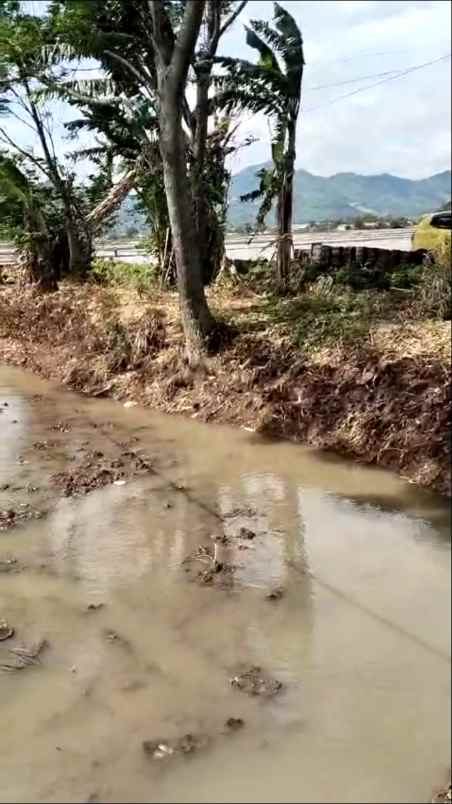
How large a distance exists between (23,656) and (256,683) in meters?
1.30

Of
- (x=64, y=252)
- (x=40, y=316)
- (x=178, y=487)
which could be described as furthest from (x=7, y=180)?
(x=178, y=487)

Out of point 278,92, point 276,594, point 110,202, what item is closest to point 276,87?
point 278,92

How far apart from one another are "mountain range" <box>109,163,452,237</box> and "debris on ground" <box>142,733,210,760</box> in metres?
2.41

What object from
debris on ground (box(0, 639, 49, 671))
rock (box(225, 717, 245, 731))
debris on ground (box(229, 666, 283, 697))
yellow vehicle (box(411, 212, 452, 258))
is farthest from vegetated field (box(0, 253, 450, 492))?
yellow vehicle (box(411, 212, 452, 258))

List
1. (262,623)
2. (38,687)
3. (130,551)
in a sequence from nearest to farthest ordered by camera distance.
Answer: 1. (38,687)
2. (262,623)
3. (130,551)

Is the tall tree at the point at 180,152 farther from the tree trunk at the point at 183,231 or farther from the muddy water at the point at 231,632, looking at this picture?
the muddy water at the point at 231,632

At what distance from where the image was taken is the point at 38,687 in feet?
11.4

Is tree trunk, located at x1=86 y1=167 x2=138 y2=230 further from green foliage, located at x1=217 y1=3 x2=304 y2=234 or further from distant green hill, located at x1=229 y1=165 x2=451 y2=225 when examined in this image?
green foliage, located at x1=217 y1=3 x2=304 y2=234

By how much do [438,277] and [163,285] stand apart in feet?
14.1

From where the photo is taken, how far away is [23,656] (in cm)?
373

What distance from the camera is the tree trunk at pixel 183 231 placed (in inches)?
258

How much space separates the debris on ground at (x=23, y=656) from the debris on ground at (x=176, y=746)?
37.1 inches

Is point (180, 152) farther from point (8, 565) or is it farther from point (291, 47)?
point (8, 565)

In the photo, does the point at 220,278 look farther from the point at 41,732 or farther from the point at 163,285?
the point at 41,732
